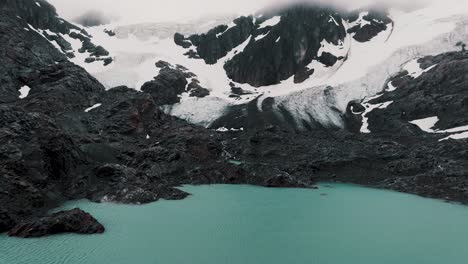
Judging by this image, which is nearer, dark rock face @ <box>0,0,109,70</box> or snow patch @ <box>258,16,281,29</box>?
dark rock face @ <box>0,0,109,70</box>

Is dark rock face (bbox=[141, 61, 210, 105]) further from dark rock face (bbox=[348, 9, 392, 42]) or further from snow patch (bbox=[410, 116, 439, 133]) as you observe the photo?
snow patch (bbox=[410, 116, 439, 133])

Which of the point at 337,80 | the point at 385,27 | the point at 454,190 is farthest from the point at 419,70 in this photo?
the point at 454,190

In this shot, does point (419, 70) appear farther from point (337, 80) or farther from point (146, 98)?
point (146, 98)

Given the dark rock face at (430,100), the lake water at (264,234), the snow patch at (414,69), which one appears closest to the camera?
the lake water at (264,234)

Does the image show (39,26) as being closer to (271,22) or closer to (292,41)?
(271,22)

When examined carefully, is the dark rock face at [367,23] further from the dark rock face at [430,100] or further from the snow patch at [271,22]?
the dark rock face at [430,100]

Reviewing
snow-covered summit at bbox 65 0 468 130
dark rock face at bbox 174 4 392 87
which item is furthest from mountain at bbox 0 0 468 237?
snow-covered summit at bbox 65 0 468 130

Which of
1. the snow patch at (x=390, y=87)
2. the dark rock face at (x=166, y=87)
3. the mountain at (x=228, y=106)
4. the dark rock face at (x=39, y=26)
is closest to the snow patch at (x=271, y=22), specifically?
the mountain at (x=228, y=106)
